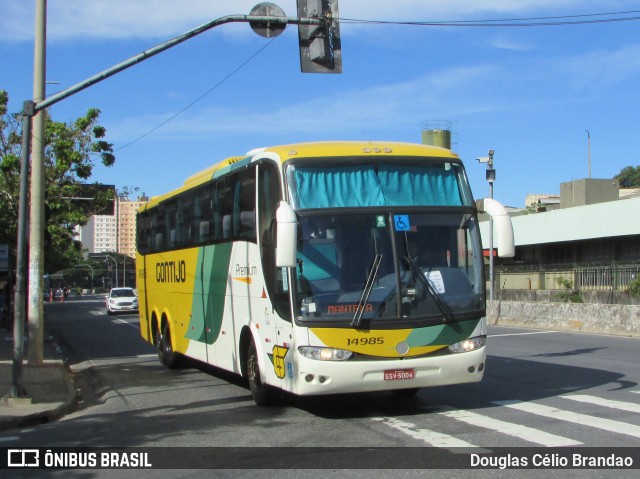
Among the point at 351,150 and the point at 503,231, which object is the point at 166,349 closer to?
the point at 351,150

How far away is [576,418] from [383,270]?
2838mm

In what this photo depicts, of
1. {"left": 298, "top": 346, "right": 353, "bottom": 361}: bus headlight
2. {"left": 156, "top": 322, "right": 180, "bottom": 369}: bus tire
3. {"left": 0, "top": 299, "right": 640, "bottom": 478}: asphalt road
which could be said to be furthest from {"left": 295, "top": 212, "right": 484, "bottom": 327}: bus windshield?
{"left": 156, "top": 322, "right": 180, "bottom": 369}: bus tire

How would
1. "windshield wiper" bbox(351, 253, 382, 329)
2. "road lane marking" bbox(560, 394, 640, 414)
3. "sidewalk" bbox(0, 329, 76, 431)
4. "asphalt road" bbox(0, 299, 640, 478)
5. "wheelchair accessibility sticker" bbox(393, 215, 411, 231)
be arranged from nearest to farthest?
"asphalt road" bbox(0, 299, 640, 478) → "windshield wiper" bbox(351, 253, 382, 329) → "wheelchair accessibility sticker" bbox(393, 215, 411, 231) → "road lane marking" bbox(560, 394, 640, 414) → "sidewalk" bbox(0, 329, 76, 431)

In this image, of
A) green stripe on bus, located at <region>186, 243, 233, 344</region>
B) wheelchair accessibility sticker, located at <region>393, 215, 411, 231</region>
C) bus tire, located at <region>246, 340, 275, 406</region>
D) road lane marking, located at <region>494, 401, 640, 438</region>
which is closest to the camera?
road lane marking, located at <region>494, 401, 640, 438</region>

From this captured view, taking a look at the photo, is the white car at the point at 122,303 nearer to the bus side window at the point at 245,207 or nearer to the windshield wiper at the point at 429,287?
the bus side window at the point at 245,207

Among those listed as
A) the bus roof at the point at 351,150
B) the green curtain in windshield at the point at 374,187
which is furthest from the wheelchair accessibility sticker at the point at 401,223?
the bus roof at the point at 351,150

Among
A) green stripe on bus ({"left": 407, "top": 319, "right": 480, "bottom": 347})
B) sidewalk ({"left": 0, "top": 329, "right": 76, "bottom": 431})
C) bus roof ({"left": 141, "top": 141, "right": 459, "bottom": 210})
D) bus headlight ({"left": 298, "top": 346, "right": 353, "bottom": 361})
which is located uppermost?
bus roof ({"left": 141, "top": 141, "right": 459, "bottom": 210})

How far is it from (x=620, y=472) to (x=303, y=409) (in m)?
4.96

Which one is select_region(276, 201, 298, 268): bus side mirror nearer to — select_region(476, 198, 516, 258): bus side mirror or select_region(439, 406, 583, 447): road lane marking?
select_region(476, 198, 516, 258): bus side mirror

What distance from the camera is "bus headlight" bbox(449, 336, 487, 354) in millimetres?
9922

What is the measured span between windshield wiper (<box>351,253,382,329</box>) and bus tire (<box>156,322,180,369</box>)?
7995 millimetres

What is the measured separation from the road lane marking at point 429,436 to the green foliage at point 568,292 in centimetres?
2215

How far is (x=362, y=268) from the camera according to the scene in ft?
31.6

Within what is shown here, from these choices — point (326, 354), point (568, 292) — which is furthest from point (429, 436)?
point (568, 292)
